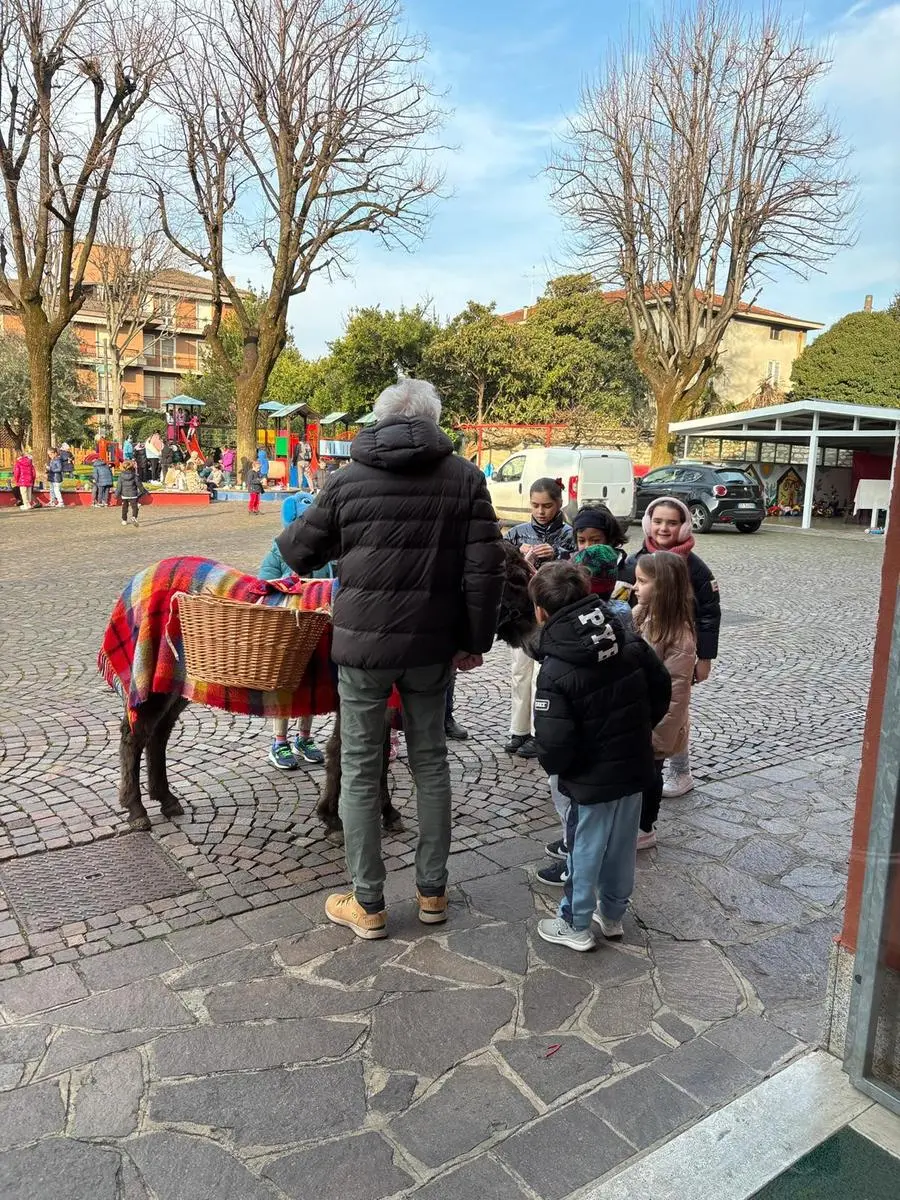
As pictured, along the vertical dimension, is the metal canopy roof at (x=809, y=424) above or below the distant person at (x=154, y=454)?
above

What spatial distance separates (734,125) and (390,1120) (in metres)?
30.9

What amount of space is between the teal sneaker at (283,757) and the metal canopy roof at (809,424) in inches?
776

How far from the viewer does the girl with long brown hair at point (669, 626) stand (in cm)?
409

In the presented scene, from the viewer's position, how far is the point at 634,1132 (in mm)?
2361

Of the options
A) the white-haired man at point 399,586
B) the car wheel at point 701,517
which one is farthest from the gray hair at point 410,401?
the car wheel at point 701,517

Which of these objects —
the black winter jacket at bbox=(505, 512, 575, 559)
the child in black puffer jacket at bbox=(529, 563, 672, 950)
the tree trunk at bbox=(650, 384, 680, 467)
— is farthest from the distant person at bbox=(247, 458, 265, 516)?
the child in black puffer jacket at bbox=(529, 563, 672, 950)

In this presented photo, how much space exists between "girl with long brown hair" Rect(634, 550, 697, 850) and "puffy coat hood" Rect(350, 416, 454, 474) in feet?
4.85

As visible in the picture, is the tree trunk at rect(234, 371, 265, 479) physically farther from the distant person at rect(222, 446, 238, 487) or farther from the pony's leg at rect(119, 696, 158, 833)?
the pony's leg at rect(119, 696, 158, 833)

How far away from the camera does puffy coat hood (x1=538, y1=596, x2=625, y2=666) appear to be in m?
3.00

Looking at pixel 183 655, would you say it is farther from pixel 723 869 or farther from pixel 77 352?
pixel 77 352

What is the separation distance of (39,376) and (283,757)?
812 inches

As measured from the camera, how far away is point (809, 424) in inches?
953

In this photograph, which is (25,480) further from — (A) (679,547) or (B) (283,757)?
(A) (679,547)

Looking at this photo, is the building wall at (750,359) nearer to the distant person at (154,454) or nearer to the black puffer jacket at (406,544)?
the distant person at (154,454)
